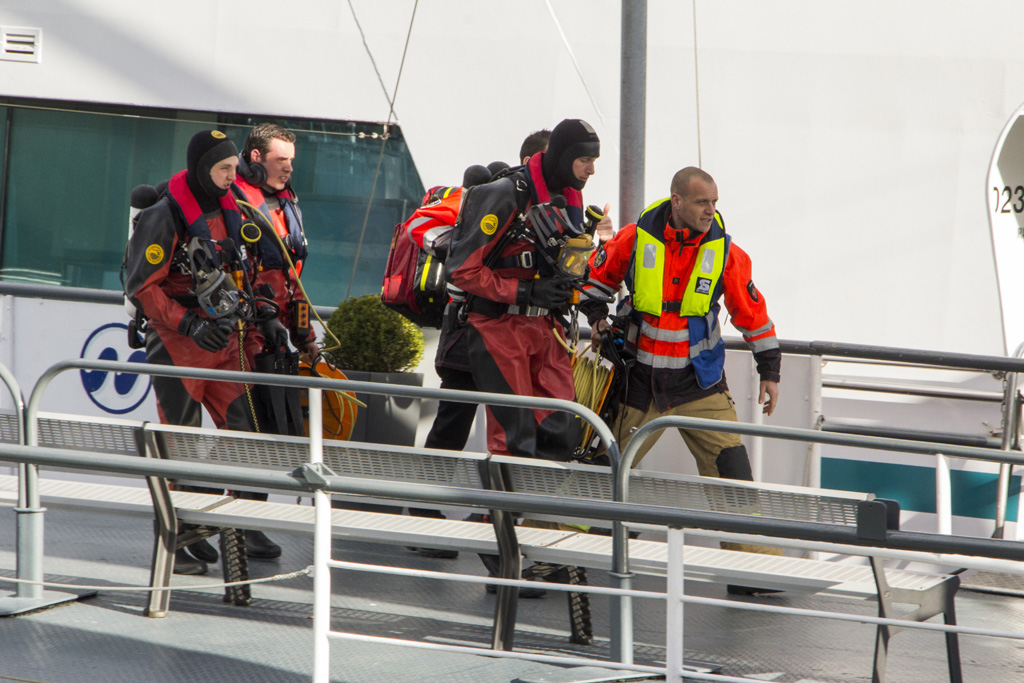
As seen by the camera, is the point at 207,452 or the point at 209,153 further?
the point at 209,153

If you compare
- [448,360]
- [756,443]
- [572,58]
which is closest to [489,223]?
[448,360]

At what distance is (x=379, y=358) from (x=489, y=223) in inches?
59.3

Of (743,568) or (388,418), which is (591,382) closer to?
(388,418)

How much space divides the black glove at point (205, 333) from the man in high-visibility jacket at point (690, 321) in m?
1.85

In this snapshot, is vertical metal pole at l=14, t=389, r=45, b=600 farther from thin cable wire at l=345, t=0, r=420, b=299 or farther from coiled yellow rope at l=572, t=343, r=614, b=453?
thin cable wire at l=345, t=0, r=420, b=299

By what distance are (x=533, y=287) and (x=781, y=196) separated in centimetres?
312

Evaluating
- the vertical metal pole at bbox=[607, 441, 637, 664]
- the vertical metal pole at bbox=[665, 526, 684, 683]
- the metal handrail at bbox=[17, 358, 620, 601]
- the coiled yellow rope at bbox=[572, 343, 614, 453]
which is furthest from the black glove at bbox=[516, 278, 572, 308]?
the vertical metal pole at bbox=[665, 526, 684, 683]

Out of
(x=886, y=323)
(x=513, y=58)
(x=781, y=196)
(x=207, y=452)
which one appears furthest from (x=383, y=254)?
(x=207, y=452)

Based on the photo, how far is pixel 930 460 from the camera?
6047 millimetres

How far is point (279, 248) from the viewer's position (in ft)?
18.2

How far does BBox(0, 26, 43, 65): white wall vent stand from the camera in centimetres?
834

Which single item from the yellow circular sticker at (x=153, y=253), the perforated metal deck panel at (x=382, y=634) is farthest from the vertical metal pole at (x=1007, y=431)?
the yellow circular sticker at (x=153, y=253)

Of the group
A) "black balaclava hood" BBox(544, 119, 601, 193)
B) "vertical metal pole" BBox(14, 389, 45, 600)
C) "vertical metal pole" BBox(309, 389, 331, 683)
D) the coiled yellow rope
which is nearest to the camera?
"vertical metal pole" BBox(309, 389, 331, 683)

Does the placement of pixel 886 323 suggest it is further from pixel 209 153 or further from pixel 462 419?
pixel 209 153
